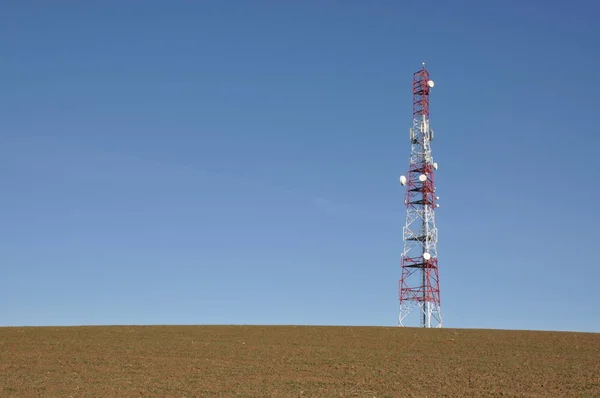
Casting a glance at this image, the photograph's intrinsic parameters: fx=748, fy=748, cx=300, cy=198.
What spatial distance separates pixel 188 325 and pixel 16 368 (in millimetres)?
15890

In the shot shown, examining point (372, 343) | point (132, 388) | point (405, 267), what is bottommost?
point (132, 388)

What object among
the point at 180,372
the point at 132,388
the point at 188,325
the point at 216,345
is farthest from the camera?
the point at 188,325

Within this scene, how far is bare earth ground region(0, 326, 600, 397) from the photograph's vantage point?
82.5 feet

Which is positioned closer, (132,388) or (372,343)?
(132,388)

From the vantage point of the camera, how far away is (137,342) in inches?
1425

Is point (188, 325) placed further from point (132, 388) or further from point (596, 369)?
point (596, 369)

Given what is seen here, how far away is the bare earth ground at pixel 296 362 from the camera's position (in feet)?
82.5

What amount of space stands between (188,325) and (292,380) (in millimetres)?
19069

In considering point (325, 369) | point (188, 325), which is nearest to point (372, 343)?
point (325, 369)

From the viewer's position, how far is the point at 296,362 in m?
30.4

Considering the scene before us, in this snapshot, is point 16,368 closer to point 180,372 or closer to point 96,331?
point 180,372

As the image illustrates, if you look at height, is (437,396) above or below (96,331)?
below

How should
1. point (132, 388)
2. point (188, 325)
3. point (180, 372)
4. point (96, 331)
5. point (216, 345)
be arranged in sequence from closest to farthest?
point (132, 388), point (180, 372), point (216, 345), point (96, 331), point (188, 325)

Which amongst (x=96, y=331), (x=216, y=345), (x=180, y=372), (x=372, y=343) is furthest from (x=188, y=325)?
(x=180, y=372)
